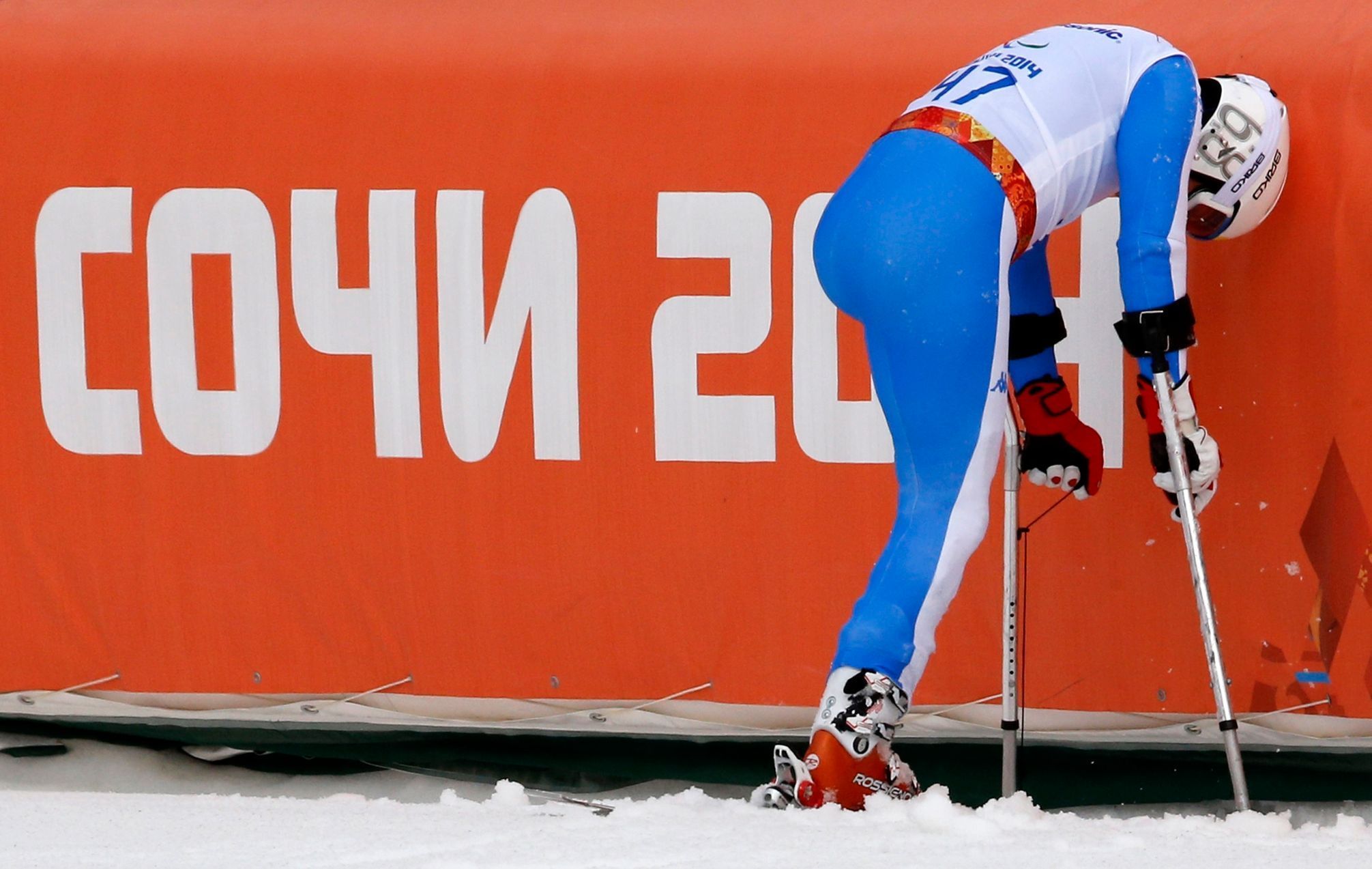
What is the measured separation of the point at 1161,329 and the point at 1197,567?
41 cm

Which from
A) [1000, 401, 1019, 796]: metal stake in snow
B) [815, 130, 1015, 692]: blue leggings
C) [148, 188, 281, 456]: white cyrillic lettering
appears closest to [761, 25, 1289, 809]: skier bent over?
[815, 130, 1015, 692]: blue leggings

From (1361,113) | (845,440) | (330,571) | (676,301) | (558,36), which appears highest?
(558,36)

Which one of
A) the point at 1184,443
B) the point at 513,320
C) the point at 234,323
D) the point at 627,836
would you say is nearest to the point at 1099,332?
the point at 1184,443

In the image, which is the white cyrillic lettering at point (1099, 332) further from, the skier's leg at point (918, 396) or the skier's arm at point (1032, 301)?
the skier's leg at point (918, 396)

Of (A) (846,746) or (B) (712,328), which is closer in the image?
(A) (846,746)

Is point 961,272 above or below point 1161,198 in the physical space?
below

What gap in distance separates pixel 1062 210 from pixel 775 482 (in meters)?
0.83

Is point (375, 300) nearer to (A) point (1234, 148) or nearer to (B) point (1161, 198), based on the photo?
(B) point (1161, 198)

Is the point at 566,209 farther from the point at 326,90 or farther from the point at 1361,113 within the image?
the point at 1361,113

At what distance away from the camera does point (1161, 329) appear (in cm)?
255

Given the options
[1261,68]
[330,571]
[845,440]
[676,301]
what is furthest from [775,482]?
[1261,68]

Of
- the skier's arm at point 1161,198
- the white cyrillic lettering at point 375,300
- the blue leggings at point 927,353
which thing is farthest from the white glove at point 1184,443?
the white cyrillic lettering at point 375,300

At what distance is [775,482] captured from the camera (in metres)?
3.16

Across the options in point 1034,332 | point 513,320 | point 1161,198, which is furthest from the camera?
point 513,320
